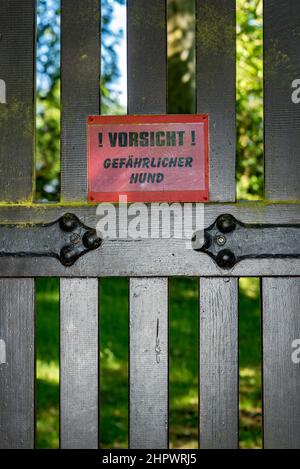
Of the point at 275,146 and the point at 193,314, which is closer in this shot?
the point at 275,146

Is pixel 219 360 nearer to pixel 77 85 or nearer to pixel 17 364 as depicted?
pixel 17 364

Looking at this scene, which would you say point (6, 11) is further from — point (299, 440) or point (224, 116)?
point (299, 440)

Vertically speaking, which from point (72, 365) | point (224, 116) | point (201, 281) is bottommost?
point (72, 365)

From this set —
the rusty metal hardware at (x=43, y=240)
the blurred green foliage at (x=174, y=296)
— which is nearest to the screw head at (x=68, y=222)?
the rusty metal hardware at (x=43, y=240)

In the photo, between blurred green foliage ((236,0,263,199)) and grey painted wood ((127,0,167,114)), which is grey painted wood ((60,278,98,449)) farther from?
blurred green foliage ((236,0,263,199))

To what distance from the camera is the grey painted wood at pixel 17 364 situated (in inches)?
60.1

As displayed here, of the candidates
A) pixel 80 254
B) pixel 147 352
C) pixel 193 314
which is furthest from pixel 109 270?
pixel 193 314

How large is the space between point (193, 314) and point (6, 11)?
304 centimetres

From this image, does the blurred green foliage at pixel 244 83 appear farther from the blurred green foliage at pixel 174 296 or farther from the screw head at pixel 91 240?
the screw head at pixel 91 240

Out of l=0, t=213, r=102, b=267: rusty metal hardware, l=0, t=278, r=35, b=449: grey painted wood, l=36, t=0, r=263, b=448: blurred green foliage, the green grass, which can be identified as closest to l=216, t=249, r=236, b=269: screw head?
l=0, t=213, r=102, b=267: rusty metal hardware

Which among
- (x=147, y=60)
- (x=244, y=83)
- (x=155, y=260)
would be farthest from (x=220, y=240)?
(x=244, y=83)

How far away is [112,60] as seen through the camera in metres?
2.79

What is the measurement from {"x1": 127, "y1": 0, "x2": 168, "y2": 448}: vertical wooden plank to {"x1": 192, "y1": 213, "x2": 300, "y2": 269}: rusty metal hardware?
148mm

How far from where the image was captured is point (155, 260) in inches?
59.6
